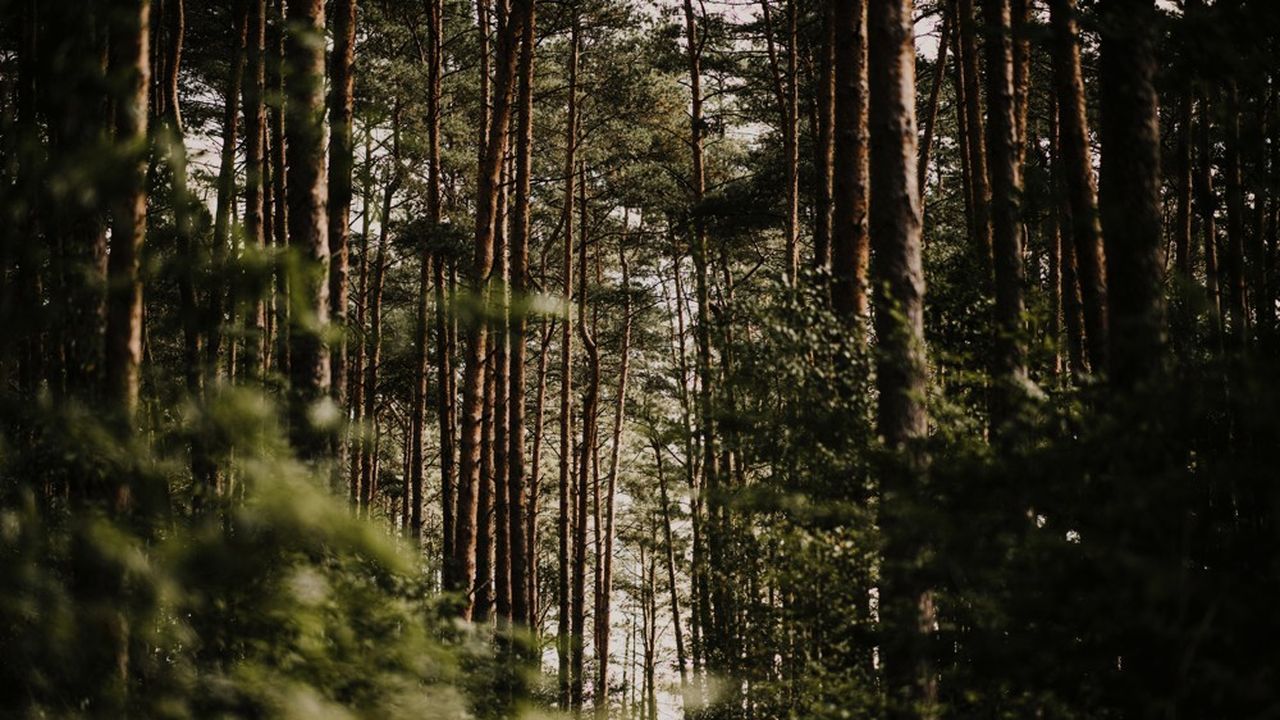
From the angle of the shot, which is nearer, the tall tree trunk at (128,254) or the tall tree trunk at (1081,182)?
the tall tree trunk at (128,254)

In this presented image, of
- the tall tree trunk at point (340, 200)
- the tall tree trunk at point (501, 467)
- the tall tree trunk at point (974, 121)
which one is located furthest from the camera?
the tall tree trunk at point (501, 467)

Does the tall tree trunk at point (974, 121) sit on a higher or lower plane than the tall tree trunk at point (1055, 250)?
higher

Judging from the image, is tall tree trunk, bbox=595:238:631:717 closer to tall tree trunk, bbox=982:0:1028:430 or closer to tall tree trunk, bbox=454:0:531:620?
tall tree trunk, bbox=454:0:531:620

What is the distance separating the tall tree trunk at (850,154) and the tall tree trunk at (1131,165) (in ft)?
8.09

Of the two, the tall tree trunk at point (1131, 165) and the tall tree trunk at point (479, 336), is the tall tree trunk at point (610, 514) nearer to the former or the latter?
the tall tree trunk at point (479, 336)

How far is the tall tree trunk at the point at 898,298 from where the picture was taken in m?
4.62

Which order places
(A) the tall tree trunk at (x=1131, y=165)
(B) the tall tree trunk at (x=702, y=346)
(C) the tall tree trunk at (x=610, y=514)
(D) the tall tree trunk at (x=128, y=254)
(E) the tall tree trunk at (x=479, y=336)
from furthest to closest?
(C) the tall tree trunk at (x=610, y=514) < (E) the tall tree trunk at (x=479, y=336) < (B) the tall tree trunk at (x=702, y=346) < (A) the tall tree trunk at (x=1131, y=165) < (D) the tall tree trunk at (x=128, y=254)

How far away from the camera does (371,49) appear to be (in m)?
15.8

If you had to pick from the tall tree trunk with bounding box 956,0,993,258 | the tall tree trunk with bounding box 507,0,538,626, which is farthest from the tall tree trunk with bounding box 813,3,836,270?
the tall tree trunk with bounding box 507,0,538,626

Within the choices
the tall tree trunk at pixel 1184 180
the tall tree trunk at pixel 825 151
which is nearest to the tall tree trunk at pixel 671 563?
the tall tree trunk at pixel 825 151

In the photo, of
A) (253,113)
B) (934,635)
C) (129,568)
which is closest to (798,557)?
(934,635)

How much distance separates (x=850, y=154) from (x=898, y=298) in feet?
6.07

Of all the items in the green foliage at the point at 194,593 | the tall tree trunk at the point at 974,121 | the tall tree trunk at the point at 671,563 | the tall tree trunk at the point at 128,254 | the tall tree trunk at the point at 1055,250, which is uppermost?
the tall tree trunk at the point at 974,121

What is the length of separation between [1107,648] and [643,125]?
1662cm
